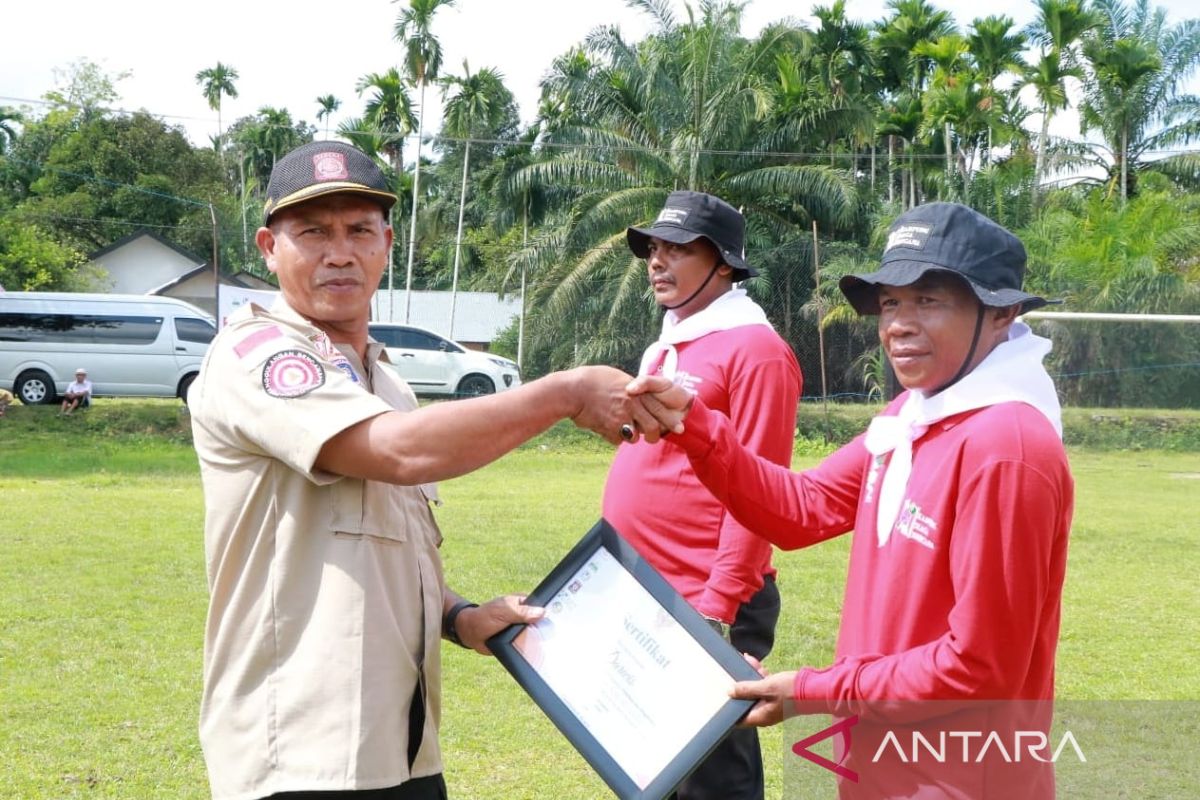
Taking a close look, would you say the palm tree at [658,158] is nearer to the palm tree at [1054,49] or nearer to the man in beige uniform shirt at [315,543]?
the palm tree at [1054,49]

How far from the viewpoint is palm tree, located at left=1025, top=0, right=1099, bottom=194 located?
34406 mm

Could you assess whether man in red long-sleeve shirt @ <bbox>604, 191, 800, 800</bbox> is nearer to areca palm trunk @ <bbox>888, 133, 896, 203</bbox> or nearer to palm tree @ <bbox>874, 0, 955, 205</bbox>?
areca palm trunk @ <bbox>888, 133, 896, 203</bbox>

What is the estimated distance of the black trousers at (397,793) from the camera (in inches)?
85.7

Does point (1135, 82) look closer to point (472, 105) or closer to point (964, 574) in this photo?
point (472, 105)

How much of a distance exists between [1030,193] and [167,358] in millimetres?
17866

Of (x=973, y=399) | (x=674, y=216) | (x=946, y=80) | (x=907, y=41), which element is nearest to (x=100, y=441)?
(x=674, y=216)

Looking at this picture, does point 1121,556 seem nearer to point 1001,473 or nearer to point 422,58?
point 1001,473

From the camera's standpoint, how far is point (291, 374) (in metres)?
2.14

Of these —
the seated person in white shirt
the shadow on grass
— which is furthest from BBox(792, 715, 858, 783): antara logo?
the seated person in white shirt

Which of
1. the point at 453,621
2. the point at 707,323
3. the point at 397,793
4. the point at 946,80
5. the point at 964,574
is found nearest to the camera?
the point at 964,574

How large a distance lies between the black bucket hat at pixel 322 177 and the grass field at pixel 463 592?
309cm

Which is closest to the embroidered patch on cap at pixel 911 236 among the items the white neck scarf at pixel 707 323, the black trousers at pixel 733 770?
the white neck scarf at pixel 707 323

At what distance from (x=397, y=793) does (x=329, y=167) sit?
1.20 m

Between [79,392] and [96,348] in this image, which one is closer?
[79,392]
